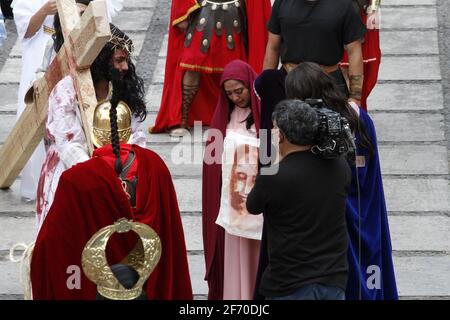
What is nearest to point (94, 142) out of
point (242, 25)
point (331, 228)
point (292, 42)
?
point (331, 228)

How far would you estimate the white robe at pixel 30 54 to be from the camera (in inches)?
357

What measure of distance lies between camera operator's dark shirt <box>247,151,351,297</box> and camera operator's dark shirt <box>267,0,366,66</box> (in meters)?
2.45

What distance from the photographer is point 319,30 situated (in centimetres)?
830

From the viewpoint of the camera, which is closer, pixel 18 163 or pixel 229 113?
pixel 229 113

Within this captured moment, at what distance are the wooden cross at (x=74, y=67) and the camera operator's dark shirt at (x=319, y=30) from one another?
1.58m

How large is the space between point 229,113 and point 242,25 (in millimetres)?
2982

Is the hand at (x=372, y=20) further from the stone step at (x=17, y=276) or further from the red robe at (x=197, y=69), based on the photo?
the stone step at (x=17, y=276)

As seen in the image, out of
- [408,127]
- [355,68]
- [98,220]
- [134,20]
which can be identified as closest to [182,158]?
[408,127]

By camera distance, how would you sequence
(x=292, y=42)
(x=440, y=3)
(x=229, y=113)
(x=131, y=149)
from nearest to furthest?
(x=131, y=149) → (x=229, y=113) → (x=292, y=42) → (x=440, y=3)

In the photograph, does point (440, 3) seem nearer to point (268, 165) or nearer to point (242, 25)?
point (242, 25)

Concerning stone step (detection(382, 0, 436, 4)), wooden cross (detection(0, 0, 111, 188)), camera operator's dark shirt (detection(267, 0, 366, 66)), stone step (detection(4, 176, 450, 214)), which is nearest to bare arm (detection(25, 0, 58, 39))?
wooden cross (detection(0, 0, 111, 188))

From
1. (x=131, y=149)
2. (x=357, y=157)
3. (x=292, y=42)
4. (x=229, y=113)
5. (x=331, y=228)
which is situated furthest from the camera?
(x=292, y=42)

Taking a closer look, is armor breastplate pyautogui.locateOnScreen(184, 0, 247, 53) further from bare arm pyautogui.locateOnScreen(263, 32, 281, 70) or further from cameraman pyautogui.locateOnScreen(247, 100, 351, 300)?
cameraman pyautogui.locateOnScreen(247, 100, 351, 300)

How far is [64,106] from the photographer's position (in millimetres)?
→ 6941
